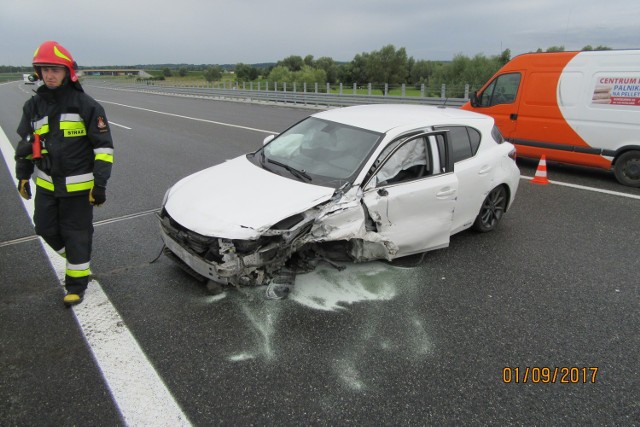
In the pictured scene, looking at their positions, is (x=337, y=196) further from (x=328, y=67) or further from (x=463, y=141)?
(x=328, y=67)

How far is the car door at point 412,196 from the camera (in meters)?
3.82

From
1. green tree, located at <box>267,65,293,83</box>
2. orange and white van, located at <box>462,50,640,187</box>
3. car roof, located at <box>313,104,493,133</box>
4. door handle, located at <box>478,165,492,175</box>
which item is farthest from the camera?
green tree, located at <box>267,65,293,83</box>

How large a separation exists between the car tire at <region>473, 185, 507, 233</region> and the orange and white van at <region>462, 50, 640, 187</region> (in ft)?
11.3

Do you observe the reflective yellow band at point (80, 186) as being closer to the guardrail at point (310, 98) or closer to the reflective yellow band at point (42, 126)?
the reflective yellow band at point (42, 126)

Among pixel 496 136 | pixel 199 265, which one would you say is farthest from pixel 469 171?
pixel 199 265

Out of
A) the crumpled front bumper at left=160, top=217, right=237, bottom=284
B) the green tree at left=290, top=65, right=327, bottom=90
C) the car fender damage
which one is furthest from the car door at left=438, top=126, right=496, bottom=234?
the green tree at left=290, top=65, right=327, bottom=90

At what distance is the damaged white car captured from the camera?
132 inches

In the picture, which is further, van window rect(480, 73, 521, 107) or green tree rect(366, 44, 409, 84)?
green tree rect(366, 44, 409, 84)

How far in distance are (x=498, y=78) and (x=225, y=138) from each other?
A: 23.3 ft

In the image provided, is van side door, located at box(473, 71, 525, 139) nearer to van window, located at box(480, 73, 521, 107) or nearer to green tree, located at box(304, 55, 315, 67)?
van window, located at box(480, 73, 521, 107)


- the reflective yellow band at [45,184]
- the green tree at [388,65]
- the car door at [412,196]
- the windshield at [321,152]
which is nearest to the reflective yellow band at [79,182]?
the reflective yellow band at [45,184]

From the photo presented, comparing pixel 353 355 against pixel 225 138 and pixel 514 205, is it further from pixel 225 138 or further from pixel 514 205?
pixel 225 138

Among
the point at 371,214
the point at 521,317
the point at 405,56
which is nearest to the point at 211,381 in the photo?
the point at 371,214

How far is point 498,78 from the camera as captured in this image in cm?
851
